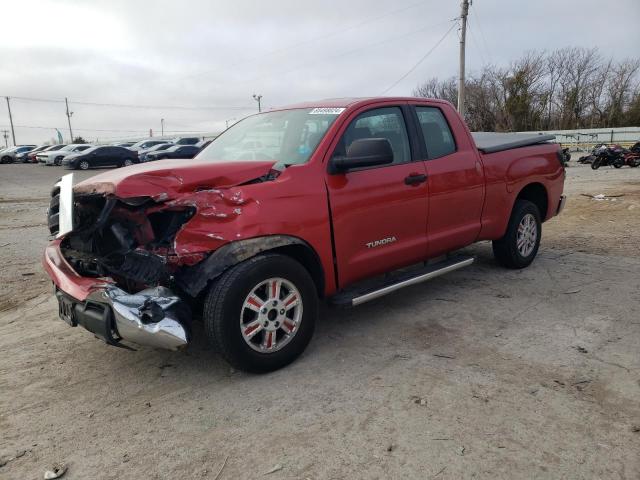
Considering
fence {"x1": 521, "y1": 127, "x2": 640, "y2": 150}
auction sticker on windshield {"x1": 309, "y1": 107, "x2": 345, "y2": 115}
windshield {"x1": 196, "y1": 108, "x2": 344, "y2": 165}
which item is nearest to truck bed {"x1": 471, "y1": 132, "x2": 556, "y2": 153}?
auction sticker on windshield {"x1": 309, "y1": 107, "x2": 345, "y2": 115}

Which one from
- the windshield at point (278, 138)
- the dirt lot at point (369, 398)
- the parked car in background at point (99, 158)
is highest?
the windshield at point (278, 138)

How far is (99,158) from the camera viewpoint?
3077 centimetres

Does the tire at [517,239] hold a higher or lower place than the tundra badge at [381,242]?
lower

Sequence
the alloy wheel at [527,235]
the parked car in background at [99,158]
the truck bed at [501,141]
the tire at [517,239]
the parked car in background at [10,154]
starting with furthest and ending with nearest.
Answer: the parked car in background at [10,154], the parked car in background at [99,158], the alloy wheel at [527,235], the tire at [517,239], the truck bed at [501,141]

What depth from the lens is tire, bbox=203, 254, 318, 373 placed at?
127 inches

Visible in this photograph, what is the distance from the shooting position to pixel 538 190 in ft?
20.3

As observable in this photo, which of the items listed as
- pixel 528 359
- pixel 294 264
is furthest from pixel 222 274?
pixel 528 359

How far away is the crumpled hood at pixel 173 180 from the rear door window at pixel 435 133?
1879mm

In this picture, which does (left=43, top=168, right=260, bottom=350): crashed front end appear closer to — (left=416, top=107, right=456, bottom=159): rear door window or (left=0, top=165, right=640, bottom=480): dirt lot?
(left=0, top=165, right=640, bottom=480): dirt lot

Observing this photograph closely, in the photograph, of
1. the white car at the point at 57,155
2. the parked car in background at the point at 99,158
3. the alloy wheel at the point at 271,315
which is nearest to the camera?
the alloy wheel at the point at 271,315

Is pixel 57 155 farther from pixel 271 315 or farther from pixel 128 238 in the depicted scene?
pixel 271 315

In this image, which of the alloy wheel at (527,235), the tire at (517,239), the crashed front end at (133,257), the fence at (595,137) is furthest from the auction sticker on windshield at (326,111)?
the fence at (595,137)

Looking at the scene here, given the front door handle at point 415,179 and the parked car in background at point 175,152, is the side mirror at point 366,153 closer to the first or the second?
the front door handle at point 415,179

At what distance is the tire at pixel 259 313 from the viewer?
3.23 metres
